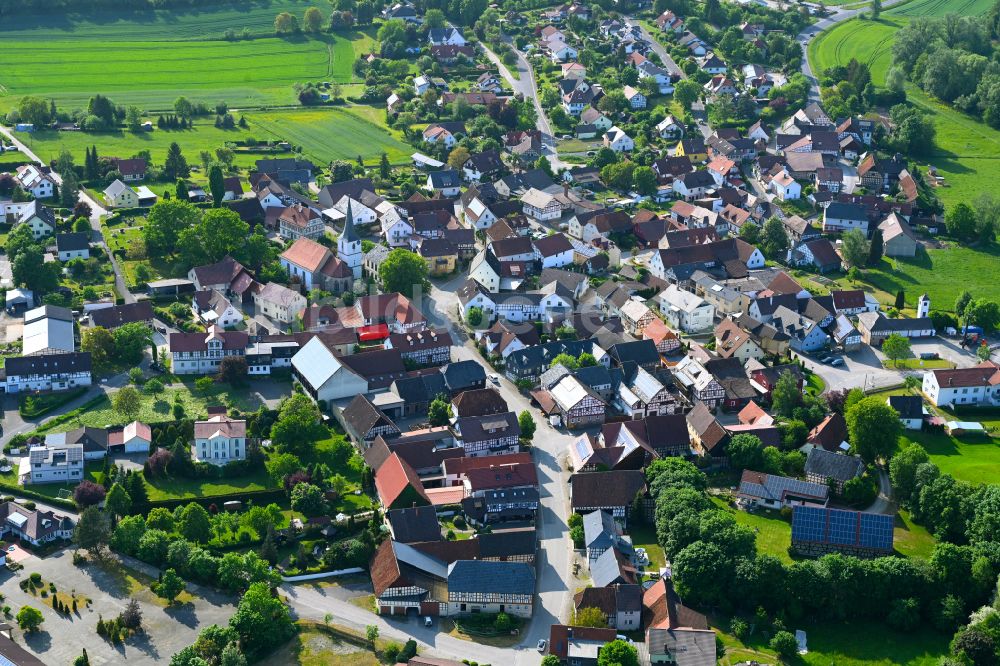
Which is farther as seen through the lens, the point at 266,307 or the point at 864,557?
the point at 266,307

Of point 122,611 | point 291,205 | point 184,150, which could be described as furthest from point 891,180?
point 122,611

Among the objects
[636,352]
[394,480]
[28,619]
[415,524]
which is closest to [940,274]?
[636,352]

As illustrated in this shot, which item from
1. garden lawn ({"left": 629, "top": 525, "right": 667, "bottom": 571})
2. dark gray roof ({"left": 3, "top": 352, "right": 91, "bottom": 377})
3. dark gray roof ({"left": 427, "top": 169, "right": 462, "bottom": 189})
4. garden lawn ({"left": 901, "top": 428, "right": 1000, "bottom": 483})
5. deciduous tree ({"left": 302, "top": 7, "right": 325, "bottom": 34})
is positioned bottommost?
garden lawn ({"left": 629, "top": 525, "right": 667, "bottom": 571})

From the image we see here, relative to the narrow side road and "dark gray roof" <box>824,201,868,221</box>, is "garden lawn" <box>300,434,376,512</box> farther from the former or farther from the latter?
the narrow side road

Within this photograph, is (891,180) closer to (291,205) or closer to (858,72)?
(858,72)

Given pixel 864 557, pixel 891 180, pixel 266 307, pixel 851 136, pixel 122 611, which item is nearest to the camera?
pixel 122 611

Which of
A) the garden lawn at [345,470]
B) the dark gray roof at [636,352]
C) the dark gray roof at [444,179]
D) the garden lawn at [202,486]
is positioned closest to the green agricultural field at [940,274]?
the dark gray roof at [636,352]

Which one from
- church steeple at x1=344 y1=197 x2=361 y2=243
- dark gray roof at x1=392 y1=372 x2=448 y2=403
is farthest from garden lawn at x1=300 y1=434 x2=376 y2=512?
church steeple at x1=344 y1=197 x2=361 y2=243
